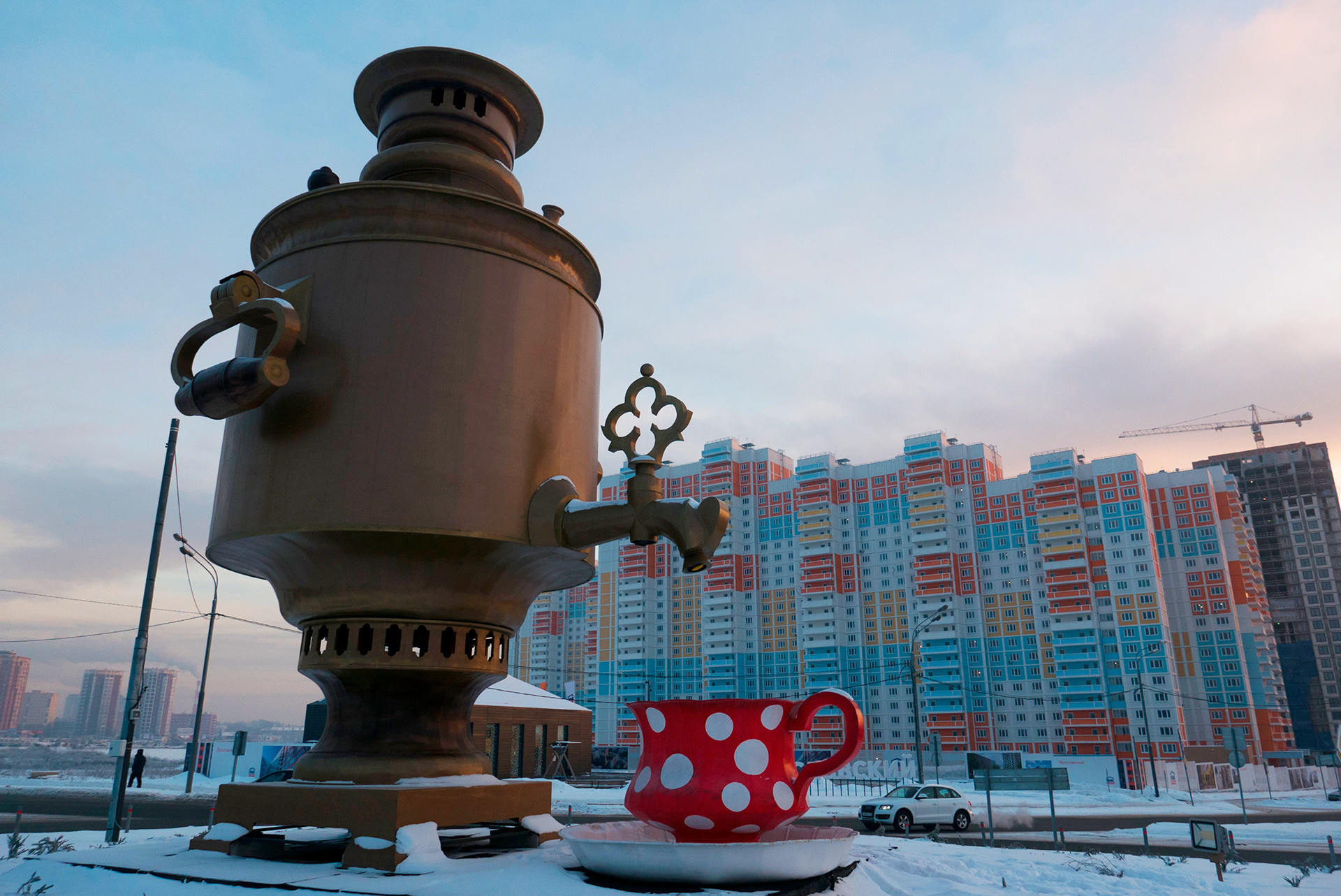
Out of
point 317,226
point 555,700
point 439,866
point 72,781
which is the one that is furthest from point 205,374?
point 72,781

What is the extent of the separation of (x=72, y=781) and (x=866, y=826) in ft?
118

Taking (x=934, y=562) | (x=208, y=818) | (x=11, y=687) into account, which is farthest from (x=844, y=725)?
(x=11, y=687)

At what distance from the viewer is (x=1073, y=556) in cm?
6850

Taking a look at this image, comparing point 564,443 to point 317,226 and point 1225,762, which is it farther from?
point 1225,762

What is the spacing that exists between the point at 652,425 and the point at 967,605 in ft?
256

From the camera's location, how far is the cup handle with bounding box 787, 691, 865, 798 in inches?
105

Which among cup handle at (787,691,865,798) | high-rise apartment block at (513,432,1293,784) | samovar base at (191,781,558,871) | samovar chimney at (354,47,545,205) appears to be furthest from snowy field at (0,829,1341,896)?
high-rise apartment block at (513,432,1293,784)

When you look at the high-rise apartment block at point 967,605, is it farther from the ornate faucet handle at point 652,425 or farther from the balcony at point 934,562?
the ornate faucet handle at point 652,425

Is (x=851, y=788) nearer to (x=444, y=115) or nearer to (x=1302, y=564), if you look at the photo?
(x=444, y=115)

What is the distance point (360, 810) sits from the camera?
300cm

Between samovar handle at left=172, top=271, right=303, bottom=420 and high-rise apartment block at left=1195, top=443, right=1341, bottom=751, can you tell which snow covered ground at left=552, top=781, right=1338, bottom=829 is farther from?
high-rise apartment block at left=1195, top=443, right=1341, bottom=751

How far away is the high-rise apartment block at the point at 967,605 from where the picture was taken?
66562mm

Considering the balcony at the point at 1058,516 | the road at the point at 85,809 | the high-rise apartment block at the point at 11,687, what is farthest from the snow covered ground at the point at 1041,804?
the high-rise apartment block at the point at 11,687

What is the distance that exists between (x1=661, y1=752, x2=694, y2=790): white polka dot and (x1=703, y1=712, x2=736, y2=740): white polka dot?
12 centimetres
